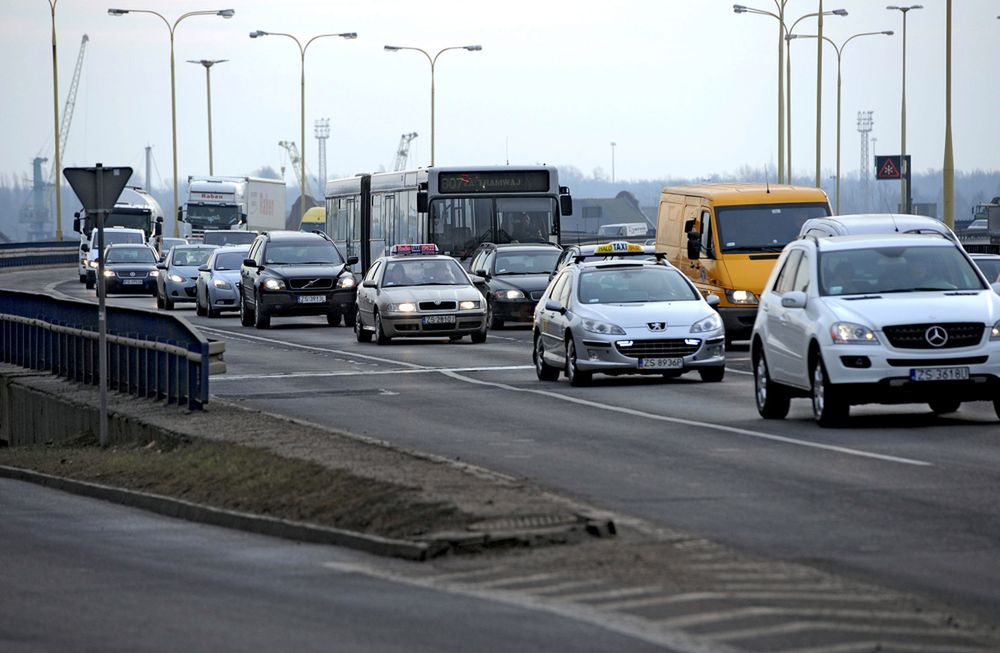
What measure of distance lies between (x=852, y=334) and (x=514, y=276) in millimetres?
22342

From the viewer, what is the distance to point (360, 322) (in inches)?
1437

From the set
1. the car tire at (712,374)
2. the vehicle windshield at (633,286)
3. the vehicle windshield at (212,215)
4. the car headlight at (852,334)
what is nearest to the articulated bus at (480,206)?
the vehicle windshield at (633,286)

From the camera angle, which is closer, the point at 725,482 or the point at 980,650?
the point at 980,650

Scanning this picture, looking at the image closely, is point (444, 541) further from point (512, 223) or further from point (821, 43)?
point (821, 43)

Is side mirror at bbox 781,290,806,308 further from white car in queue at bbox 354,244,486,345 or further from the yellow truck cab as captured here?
white car in queue at bbox 354,244,486,345

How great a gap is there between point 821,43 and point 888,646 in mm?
62334

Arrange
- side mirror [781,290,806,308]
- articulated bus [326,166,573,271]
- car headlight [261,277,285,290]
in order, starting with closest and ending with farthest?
side mirror [781,290,806,308] < car headlight [261,277,285,290] < articulated bus [326,166,573,271]

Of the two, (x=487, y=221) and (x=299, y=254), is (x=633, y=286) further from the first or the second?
(x=299, y=254)

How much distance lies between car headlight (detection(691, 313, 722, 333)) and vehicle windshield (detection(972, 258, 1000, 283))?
8283mm

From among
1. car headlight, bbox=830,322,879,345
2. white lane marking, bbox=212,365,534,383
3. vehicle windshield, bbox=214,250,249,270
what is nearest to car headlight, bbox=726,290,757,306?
white lane marking, bbox=212,365,534,383

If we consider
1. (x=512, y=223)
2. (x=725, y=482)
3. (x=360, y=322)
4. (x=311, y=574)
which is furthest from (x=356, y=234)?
(x=311, y=574)

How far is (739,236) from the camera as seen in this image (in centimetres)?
3123

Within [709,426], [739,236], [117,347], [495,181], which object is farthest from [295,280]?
[709,426]

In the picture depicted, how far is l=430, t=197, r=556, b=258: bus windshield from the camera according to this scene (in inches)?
1652
